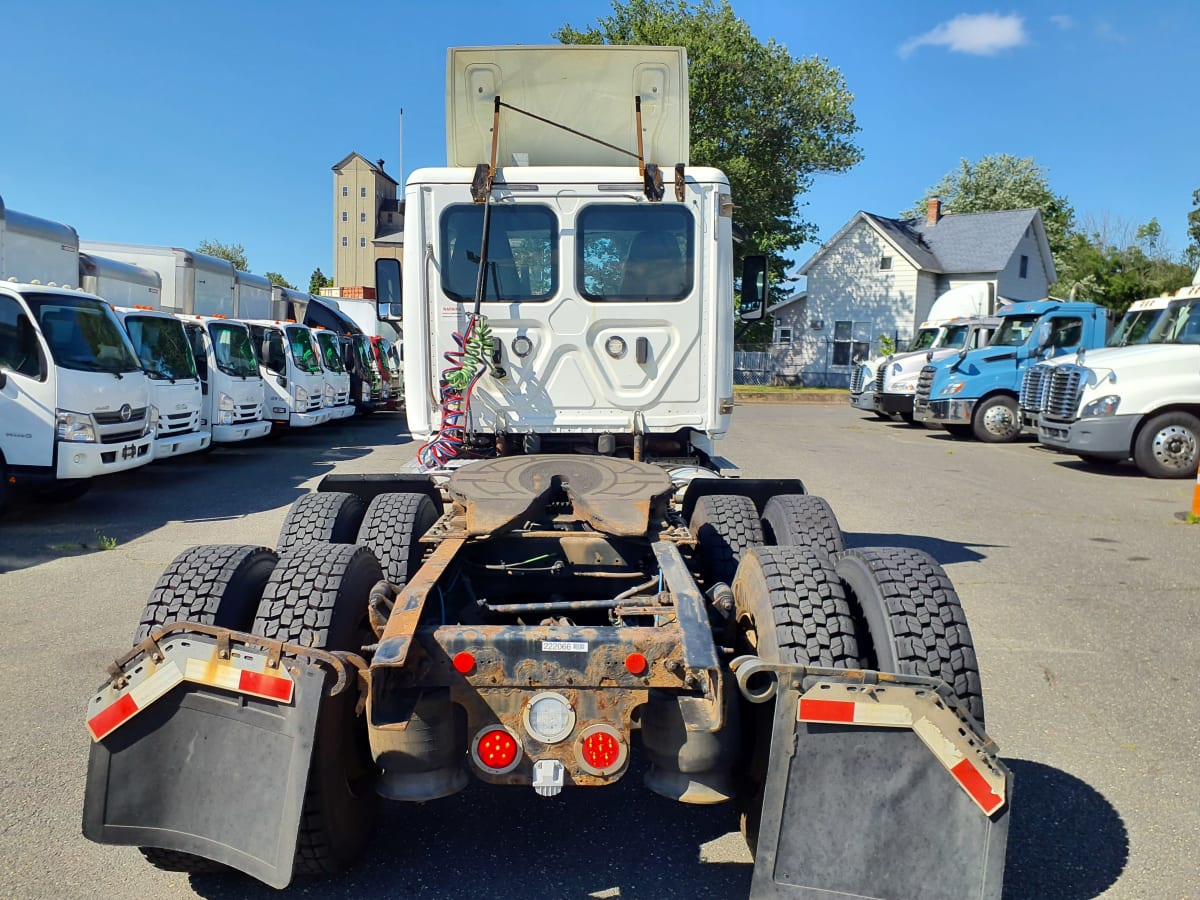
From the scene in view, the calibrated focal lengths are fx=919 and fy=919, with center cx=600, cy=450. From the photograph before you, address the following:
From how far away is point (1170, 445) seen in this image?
13273 mm

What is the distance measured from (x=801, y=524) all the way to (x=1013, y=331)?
16.6m

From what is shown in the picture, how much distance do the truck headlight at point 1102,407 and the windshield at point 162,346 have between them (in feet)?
42.1

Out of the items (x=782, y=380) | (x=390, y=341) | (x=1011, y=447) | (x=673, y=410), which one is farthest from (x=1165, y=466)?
(x=782, y=380)

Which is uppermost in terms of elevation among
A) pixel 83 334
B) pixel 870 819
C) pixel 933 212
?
pixel 933 212

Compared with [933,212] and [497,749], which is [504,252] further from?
[933,212]

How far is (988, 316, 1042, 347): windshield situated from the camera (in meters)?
19.1

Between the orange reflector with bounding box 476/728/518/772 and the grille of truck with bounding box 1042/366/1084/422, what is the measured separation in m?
13.3

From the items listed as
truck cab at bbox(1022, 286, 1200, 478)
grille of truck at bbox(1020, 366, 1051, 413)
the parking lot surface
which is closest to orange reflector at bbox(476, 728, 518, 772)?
the parking lot surface

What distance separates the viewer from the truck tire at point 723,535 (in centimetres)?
477

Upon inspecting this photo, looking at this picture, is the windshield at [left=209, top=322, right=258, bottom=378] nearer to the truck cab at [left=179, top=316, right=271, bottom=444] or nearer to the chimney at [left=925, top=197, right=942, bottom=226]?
the truck cab at [left=179, top=316, right=271, bottom=444]

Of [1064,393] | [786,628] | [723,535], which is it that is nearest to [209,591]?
[786,628]

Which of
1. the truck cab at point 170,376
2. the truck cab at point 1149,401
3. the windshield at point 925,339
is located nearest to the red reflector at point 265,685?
the truck cab at point 170,376

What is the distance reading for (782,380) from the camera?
40844 millimetres

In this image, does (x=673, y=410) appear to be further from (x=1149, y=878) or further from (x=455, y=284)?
(x=1149, y=878)
